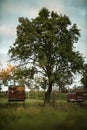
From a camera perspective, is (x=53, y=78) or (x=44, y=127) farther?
(x=53, y=78)

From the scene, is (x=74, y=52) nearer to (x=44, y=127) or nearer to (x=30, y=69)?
(x=30, y=69)

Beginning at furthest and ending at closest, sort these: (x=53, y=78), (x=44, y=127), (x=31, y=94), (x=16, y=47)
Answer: (x=31, y=94) → (x=16, y=47) → (x=53, y=78) → (x=44, y=127)

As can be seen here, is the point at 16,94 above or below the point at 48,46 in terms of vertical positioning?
below

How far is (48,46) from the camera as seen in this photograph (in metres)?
26.8

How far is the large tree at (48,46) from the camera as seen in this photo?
26016mm

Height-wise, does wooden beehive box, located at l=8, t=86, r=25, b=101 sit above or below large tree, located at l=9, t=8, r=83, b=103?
below

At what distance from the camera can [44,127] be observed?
448 cm

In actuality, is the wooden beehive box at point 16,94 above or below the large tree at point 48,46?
below

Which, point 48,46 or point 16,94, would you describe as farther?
point 48,46

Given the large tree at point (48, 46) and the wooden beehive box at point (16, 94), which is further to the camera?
the large tree at point (48, 46)

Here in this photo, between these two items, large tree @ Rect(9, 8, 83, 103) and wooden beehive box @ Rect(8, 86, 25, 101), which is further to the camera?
large tree @ Rect(9, 8, 83, 103)

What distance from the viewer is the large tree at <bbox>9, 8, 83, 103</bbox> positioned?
2602 cm

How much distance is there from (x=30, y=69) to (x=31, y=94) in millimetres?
14169

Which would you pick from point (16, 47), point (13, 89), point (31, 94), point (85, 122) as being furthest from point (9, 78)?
point (85, 122)
